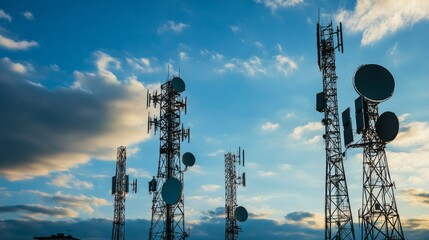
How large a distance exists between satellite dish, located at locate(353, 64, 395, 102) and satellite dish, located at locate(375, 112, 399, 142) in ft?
5.56

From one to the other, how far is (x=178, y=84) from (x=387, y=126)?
2611cm

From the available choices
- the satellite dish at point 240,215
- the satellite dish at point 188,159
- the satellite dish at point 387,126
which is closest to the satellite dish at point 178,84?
the satellite dish at point 188,159

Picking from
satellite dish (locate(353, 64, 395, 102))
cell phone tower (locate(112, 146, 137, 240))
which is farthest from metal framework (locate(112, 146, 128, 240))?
satellite dish (locate(353, 64, 395, 102))

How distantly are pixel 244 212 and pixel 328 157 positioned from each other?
34.3 m

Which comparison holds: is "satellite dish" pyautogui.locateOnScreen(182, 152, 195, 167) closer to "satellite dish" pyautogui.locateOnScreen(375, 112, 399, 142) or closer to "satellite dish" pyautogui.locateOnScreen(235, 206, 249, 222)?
"satellite dish" pyautogui.locateOnScreen(375, 112, 399, 142)

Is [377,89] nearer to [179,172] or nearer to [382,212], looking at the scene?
[382,212]

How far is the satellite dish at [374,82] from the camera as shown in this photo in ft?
140

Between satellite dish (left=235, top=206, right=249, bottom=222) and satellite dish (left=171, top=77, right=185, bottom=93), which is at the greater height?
satellite dish (left=171, top=77, right=185, bottom=93)

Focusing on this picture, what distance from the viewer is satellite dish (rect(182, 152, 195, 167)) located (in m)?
57.7

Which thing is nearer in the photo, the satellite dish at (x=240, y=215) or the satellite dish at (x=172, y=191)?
the satellite dish at (x=172, y=191)

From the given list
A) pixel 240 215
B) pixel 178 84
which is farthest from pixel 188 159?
pixel 240 215

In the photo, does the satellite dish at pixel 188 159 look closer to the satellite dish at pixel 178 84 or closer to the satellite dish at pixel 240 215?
the satellite dish at pixel 178 84

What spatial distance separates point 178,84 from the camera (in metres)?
57.7

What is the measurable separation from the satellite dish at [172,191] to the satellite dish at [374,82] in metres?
20.9
